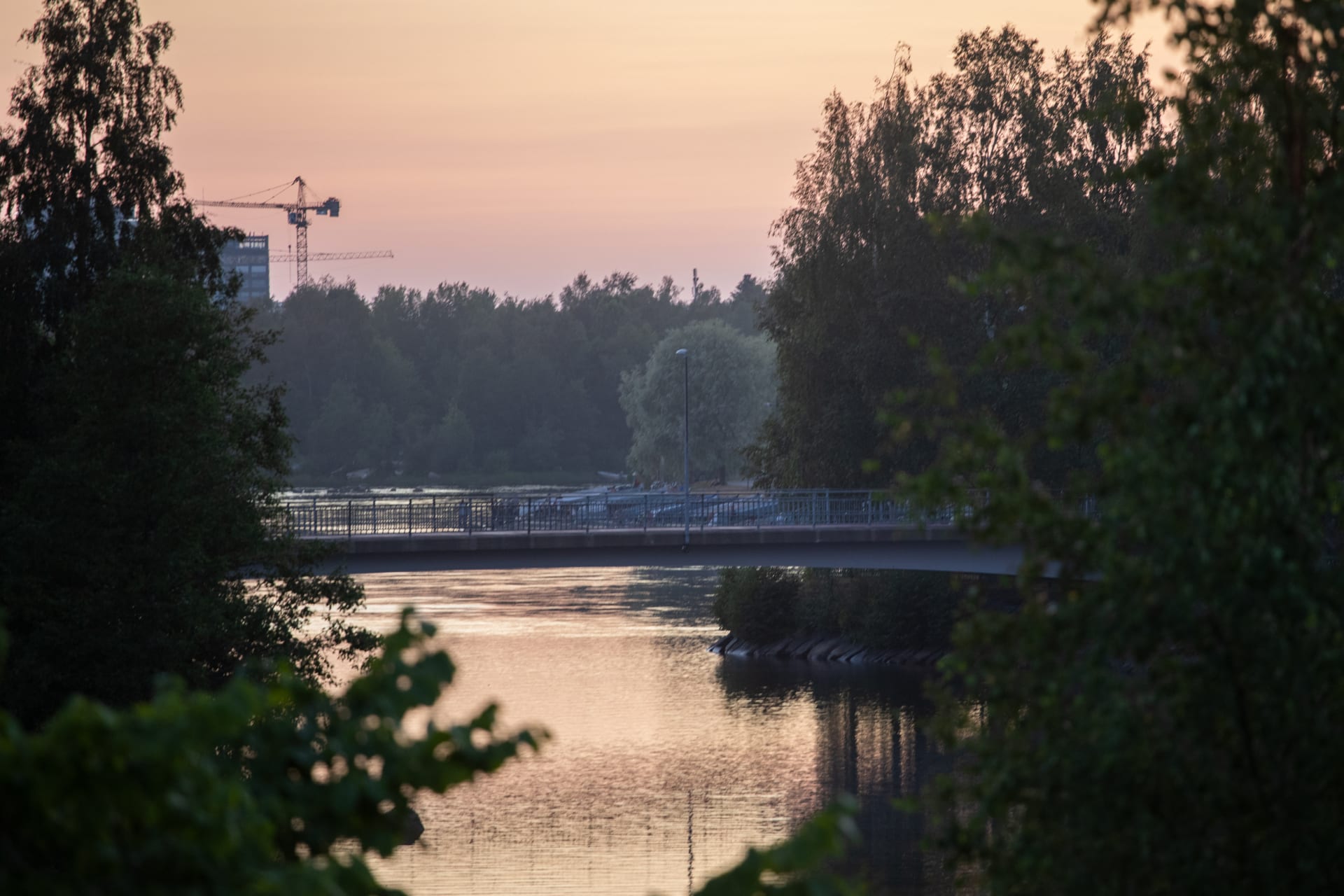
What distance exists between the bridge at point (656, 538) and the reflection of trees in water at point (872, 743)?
12.9ft

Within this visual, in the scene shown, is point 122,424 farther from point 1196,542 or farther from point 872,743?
point 872,743

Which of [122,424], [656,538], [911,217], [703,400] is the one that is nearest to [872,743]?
[656,538]

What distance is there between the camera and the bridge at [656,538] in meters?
34.8

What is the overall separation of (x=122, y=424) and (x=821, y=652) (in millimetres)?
28090

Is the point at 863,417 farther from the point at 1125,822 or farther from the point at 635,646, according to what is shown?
the point at 1125,822

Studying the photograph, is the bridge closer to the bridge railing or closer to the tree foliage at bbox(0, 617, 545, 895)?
the bridge railing

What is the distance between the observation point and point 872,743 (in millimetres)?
34406

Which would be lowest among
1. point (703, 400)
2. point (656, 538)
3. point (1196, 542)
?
point (656, 538)

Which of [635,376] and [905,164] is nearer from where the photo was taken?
[905,164]

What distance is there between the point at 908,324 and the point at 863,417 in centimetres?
294

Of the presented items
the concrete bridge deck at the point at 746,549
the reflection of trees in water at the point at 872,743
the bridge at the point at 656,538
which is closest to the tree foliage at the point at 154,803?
the reflection of trees in water at the point at 872,743

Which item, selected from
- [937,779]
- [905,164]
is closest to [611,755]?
[905,164]

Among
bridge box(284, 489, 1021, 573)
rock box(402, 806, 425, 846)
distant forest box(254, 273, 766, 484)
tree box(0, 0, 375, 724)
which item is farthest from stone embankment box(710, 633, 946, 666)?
distant forest box(254, 273, 766, 484)

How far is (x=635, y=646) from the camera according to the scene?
46.4 meters
